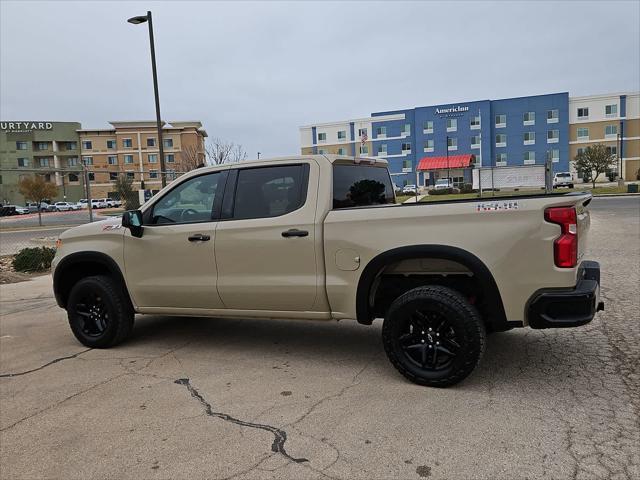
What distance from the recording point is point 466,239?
3859 millimetres

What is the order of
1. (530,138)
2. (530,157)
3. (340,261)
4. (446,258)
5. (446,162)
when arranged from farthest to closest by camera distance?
(446,162)
(530,157)
(530,138)
(340,261)
(446,258)

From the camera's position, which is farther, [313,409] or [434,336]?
[434,336]

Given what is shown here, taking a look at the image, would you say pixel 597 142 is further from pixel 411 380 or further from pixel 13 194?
pixel 13 194

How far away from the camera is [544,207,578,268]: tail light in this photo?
3.62 metres

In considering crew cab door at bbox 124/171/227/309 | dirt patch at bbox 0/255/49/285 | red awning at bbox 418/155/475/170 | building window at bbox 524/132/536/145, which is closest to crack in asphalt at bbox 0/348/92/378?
crew cab door at bbox 124/171/227/309

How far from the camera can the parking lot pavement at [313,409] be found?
9.98 feet

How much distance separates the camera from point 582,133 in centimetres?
7269

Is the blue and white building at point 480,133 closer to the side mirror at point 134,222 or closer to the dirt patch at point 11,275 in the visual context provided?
the dirt patch at point 11,275

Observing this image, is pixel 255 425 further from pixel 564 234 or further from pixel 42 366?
pixel 42 366

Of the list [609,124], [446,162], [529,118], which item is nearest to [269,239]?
[446,162]

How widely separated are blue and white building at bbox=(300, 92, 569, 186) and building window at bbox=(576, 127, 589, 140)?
254 centimetres

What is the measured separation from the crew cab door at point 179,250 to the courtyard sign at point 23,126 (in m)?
96.2

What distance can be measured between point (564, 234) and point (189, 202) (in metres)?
3.39

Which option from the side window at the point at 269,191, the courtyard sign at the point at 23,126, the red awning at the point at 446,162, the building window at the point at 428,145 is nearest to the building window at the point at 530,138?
the red awning at the point at 446,162
